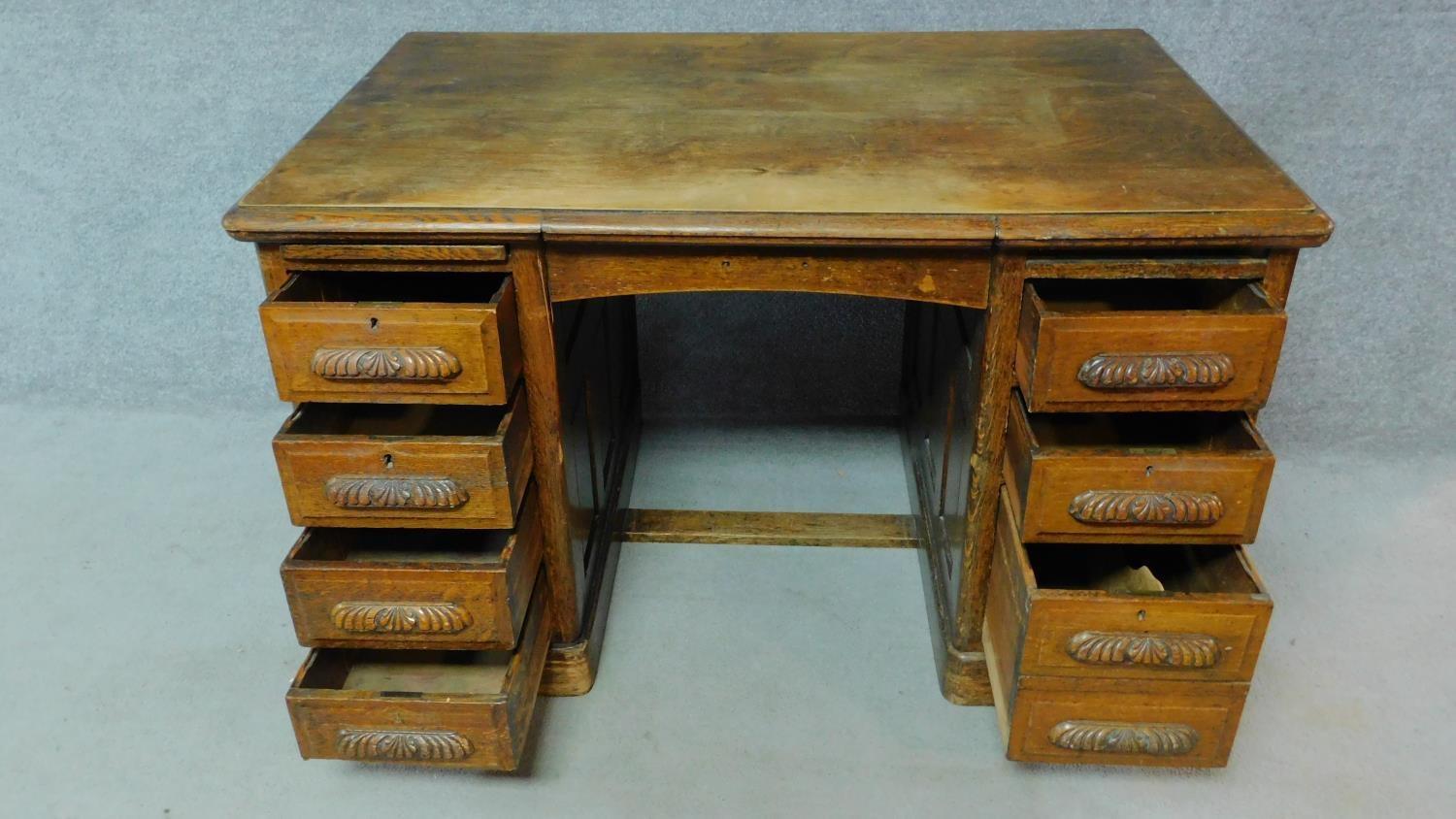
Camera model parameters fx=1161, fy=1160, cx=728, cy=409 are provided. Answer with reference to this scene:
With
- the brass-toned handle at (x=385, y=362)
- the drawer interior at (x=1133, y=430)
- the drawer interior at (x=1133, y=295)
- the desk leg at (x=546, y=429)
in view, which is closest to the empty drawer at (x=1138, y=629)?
the drawer interior at (x=1133, y=430)

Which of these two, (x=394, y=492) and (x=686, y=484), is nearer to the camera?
(x=394, y=492)

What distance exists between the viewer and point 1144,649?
120 centimetres

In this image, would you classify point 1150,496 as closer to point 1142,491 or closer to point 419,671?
point 1142,491

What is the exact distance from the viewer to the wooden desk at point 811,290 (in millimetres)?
1176

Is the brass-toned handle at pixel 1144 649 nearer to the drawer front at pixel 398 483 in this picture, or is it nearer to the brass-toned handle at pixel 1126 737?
the brass-toned handle at pixel 1126 737

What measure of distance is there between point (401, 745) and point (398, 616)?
0.47 feet

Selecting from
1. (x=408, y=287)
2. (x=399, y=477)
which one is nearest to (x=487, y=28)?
(x=408, y=287)

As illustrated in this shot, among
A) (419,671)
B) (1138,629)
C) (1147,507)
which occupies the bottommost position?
(419,671)

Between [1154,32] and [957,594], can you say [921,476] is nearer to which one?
[957,594]

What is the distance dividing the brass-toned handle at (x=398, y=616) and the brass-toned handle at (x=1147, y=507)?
667 millimetres

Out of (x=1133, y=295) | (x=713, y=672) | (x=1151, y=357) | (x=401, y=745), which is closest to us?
(x=1151, y=357)

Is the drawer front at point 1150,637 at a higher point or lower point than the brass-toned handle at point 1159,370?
lower

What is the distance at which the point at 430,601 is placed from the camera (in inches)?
49.3

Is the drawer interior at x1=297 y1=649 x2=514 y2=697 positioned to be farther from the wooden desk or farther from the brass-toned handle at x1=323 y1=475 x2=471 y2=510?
the brass-toned handle at x1=323 y1=475 x2=471 y2=510
